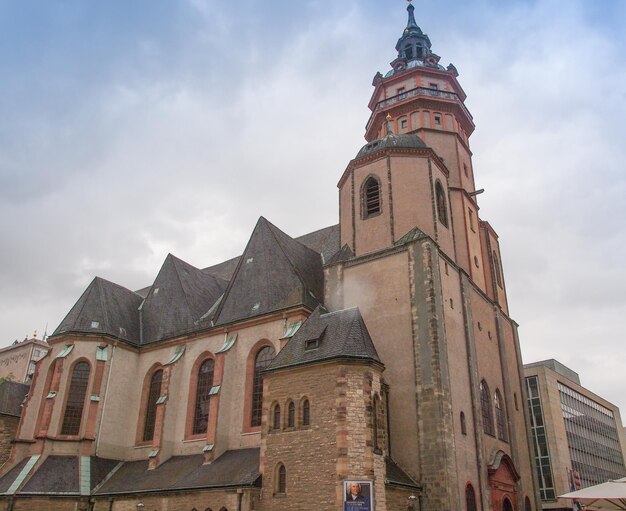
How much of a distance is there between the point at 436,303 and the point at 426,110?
49.5 feet

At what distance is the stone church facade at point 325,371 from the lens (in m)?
21.2

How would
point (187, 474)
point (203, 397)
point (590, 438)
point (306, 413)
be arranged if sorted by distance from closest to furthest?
point (306, 413), point (187, 474), point (203, 397), point (590, 438)

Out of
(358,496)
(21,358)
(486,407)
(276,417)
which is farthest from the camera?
(21,358)

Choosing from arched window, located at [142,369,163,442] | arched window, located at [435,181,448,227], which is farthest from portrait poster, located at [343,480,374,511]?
arched window, located at [435,181,448,227]

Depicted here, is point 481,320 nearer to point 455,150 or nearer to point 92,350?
point 455,150

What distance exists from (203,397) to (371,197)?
12.5m

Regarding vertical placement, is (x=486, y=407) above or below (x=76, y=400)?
below

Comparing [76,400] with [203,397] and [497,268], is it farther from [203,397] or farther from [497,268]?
[497,268]

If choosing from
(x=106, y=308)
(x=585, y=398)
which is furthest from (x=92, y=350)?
(x=585, y=398)

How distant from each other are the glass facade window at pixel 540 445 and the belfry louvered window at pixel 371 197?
89.5 ft

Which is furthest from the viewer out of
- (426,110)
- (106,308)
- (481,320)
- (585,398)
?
(585,398)

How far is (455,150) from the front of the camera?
33.8m

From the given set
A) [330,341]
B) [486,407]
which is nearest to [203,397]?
[330,341]

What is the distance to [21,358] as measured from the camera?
64250mm
